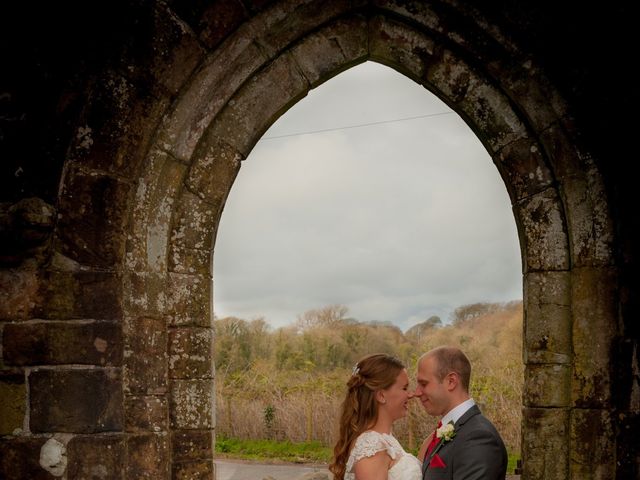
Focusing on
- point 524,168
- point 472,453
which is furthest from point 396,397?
point 524,168

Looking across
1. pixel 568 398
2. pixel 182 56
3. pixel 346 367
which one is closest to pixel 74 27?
pixel 182 56

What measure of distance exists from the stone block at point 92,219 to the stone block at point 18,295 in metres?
0.19

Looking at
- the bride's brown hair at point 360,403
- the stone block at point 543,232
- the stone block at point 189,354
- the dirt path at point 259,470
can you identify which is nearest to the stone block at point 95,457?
the stone block at point 189,354

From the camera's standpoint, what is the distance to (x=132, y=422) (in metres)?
3.37

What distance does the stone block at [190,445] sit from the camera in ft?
11.4

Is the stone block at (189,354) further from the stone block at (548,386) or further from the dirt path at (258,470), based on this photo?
the dirt path at (258,470)

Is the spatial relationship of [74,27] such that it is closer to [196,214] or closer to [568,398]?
[196,214]

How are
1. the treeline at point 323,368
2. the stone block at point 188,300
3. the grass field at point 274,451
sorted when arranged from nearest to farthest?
the stone block at point 188,300, the treeline at point 323,368, the grass field at point 274,451

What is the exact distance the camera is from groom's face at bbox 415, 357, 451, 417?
10.2ft

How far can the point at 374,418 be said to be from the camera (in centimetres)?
337

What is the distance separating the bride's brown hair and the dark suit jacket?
0.42m

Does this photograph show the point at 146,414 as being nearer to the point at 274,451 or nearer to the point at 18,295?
the point at 18,295

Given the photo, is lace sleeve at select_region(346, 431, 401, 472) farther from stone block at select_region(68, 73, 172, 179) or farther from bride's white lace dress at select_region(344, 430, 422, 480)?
stone block at select_region(68, 73, 172, 179)

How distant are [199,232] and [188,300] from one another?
1.14ft
